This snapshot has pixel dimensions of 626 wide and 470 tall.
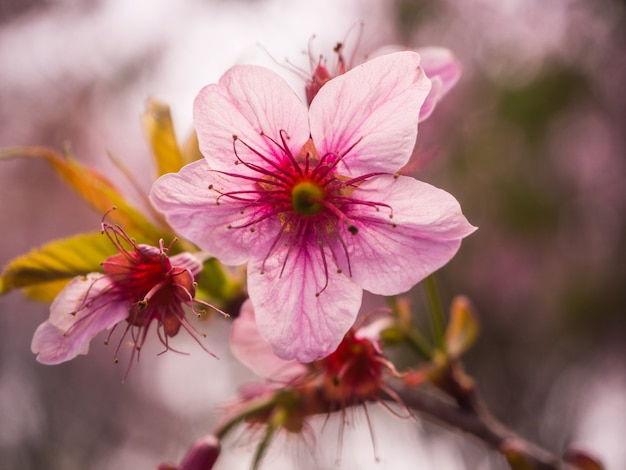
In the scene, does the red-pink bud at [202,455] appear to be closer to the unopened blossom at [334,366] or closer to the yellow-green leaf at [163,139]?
the unopened blossom at [334,366]

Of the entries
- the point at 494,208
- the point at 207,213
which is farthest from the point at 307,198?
the point at 494,208

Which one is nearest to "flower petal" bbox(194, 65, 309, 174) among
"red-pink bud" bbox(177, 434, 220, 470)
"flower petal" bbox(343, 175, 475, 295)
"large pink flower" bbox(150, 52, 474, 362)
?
"large pink flower" bbox(150, 52, 474, 362)

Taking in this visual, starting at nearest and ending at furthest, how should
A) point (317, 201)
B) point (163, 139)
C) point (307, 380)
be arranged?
point (317, 201), point (307, 380), point (163, 139)

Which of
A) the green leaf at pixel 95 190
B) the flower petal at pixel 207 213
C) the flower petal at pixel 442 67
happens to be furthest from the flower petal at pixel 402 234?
Answer: the green leaf at pixel 95 190

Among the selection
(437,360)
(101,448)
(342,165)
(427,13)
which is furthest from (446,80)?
(101,448)

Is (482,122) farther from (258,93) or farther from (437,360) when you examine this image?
(258,93)

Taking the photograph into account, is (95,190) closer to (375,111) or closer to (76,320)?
(76,320)

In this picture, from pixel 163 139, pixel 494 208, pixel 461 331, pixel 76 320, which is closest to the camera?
pixel 76 320
